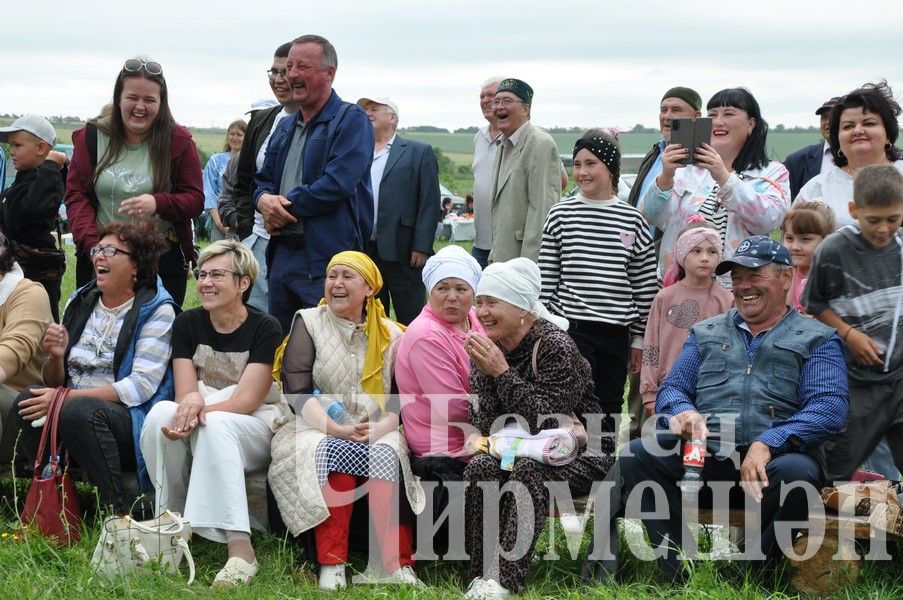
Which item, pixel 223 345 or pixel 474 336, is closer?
pixel 474 336

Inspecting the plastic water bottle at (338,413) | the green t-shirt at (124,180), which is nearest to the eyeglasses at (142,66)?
the green t-shirt at (124,180)

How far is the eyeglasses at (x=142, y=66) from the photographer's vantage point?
6.35m

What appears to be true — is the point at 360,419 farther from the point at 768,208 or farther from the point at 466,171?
the point at 466,171

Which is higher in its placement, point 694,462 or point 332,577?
point 694,462

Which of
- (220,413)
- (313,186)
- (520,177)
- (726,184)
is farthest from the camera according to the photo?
(520,177)

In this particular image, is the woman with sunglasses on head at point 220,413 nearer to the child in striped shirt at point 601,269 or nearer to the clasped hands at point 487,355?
the clasped hands at point 487,355

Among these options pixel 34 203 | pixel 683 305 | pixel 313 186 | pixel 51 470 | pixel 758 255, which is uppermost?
pixel 313 186

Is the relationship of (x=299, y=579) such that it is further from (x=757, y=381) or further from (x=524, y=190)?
(x=524, y=190)

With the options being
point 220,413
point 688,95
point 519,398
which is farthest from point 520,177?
point 220,413

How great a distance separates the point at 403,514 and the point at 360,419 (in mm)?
534

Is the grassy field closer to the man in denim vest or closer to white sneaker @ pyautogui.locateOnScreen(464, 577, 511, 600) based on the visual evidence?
white sneaker @ pyautogui.locateOnScreen(464, 577, 511, 600)

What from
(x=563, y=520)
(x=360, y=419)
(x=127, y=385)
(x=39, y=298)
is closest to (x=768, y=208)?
(x=563, y=520)

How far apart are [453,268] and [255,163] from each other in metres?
2.06

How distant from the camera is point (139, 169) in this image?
647 cm
